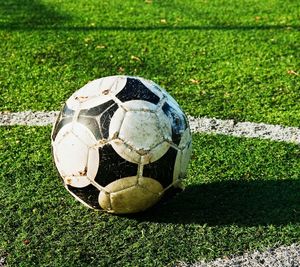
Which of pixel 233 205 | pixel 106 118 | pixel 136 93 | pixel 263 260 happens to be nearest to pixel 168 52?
pixel 233 205

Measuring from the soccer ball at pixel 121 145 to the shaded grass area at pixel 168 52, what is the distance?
160 cm

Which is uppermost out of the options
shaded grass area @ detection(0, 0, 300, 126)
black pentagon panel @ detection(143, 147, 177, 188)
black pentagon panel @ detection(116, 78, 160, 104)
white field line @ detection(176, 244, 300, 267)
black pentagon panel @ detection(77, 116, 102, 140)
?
black pentagon panel @ detection(116, 78, 160, 104)

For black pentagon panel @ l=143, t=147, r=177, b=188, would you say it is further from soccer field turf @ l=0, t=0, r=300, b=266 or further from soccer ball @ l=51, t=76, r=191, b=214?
soccer field turf @ l=0, t=0, r=300, b=266

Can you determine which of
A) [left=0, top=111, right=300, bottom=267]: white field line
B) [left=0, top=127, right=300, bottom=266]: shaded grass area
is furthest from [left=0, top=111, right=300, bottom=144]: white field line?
[left=0, top=127, right=300, bottom=266]: shaded grass area

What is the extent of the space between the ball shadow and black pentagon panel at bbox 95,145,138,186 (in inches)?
13.8

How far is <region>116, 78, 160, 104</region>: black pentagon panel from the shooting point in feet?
11.2

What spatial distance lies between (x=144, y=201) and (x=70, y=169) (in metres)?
0.42

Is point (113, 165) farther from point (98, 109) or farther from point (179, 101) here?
point (179, 101)

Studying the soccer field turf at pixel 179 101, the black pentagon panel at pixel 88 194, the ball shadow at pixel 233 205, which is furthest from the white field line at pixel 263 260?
the black pentagon panel at pixel 88 194

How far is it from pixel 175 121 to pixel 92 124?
1.44 ft

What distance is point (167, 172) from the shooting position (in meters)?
3.42

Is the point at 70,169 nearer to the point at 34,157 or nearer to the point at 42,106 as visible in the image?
the point at 34,157

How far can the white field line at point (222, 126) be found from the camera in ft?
15.3

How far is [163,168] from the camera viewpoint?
3.40 metres
